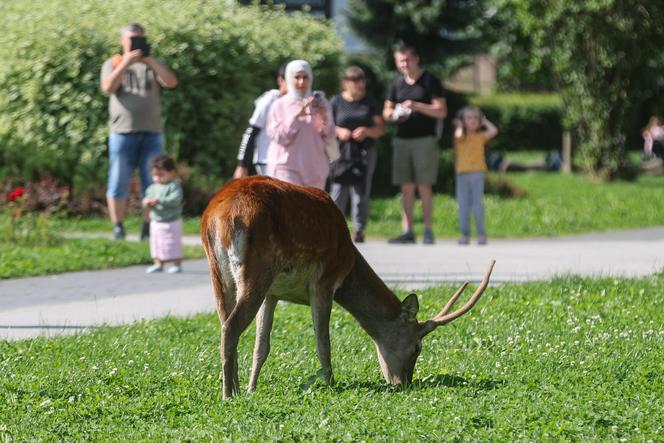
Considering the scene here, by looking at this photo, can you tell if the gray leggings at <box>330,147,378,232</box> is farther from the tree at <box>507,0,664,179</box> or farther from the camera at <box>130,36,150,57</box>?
the tree at <box>507,0,664,179</box>

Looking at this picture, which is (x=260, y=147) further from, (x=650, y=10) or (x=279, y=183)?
(x=650, y=10)

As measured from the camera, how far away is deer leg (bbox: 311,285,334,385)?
22.9 feet

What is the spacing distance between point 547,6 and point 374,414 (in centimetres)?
2221

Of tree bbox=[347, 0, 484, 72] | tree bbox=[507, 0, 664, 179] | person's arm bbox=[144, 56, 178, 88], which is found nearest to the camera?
person's arm bbox=[144, 56, 178, 88]

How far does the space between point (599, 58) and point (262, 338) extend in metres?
21.3

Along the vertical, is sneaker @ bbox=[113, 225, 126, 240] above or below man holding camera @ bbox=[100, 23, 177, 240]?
below

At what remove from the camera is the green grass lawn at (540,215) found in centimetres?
1667

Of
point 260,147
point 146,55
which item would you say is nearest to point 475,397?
point 260,147

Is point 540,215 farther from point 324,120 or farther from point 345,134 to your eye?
point 324,120

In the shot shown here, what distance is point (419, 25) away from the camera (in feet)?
92.0

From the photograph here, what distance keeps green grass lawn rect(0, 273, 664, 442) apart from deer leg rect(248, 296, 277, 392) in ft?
0.30

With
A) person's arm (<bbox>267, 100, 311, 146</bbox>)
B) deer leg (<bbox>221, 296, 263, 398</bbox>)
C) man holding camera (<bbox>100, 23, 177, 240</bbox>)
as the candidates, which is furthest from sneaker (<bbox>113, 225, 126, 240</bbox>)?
deer leg (<bbox>221, 296, 263, 398</bbox>)

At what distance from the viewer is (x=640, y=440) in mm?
6000

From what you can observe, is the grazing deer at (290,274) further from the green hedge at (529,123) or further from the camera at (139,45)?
the green hedge at (529,123)
